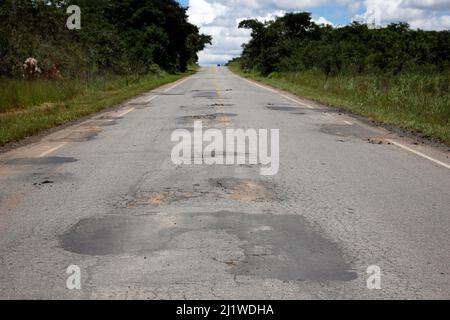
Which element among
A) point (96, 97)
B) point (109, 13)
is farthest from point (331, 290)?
point (109, 13)

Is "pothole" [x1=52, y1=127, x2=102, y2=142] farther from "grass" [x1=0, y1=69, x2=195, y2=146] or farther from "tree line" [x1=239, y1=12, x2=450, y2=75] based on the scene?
"tree line" [x1=239, y1=12, x2=450, y2=75]

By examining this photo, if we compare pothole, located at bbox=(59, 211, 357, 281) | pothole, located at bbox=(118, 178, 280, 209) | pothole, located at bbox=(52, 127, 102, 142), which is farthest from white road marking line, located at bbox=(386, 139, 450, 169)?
pothole, located at bbox=(52, 127, 102, 142)

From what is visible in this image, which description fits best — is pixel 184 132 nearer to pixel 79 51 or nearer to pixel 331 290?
pixel 331 290

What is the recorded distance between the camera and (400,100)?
18.5 m

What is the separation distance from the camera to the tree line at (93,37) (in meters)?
23.6

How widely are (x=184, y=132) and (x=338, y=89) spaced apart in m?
15.5

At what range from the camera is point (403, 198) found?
656 centimetres

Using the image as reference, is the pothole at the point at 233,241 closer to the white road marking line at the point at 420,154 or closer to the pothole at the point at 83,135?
the white road marking line at the point at 420,154

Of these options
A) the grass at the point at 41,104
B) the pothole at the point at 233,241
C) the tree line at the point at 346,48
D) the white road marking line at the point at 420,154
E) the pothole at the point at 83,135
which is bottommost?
the pothole at the point at 233,241

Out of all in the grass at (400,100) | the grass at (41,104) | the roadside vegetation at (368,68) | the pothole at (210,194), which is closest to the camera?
the pothole at (210,194)

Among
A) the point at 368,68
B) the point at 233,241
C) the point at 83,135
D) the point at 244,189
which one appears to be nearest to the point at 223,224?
the point at 233,241

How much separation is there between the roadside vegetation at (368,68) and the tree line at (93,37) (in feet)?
29.6

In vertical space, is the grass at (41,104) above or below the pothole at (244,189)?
above

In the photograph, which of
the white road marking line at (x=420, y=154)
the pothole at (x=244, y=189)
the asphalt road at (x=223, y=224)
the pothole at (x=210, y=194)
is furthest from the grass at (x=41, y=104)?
the white road marking line at (x=420, y=154)
